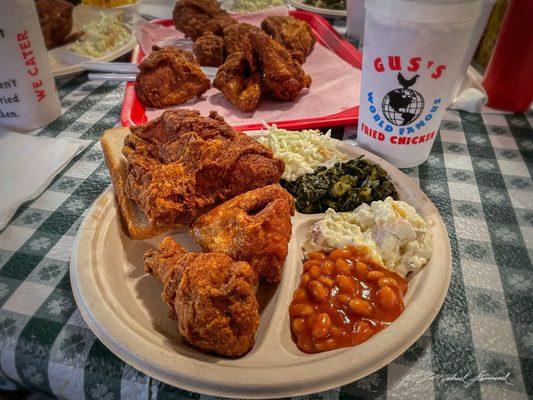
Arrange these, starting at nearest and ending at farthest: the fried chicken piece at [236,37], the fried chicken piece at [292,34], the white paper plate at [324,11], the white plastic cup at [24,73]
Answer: the white plastic cup at [24,73] → the fried chicken piece at [236,37] → the fried chicken piece at [292,34] → the white paper plate at [324,11]

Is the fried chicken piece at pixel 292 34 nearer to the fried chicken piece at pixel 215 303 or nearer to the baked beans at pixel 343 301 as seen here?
the baked beans at pixel 343 301

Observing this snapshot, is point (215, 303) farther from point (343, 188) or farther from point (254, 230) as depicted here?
point (343, 188)

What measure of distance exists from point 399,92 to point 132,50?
2.77m

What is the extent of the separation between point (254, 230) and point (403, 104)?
1.05 meters

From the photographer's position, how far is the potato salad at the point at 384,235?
4.97 feet

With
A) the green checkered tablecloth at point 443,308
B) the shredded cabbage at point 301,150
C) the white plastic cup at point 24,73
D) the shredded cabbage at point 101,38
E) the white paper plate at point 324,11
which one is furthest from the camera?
the white paper plate at point 324,11

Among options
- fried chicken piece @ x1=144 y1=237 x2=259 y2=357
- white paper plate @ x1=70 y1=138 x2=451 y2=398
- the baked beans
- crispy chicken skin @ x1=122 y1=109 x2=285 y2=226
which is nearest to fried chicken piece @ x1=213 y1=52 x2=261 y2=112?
crispy chicken skin @ x1=122 y1=109 x2=285 y2=226

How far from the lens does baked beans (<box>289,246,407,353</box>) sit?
4.19ft

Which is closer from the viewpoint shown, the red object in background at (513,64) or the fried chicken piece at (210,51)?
the red object in background at (513,64)

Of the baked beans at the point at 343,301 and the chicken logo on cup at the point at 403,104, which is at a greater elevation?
the chicken logo on cup at the point at 403,104

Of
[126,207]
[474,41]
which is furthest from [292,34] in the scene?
[126,207]

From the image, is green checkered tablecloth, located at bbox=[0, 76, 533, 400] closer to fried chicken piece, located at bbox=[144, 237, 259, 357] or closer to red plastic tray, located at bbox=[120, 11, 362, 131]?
fried chicken piece, located at bbox=[144, 237, 259, 357]

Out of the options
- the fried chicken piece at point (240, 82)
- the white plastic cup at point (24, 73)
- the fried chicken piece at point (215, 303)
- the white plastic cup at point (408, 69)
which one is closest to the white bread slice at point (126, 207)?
the fried chicken piece at point (215, 303)

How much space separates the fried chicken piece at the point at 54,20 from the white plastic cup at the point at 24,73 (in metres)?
1.20
